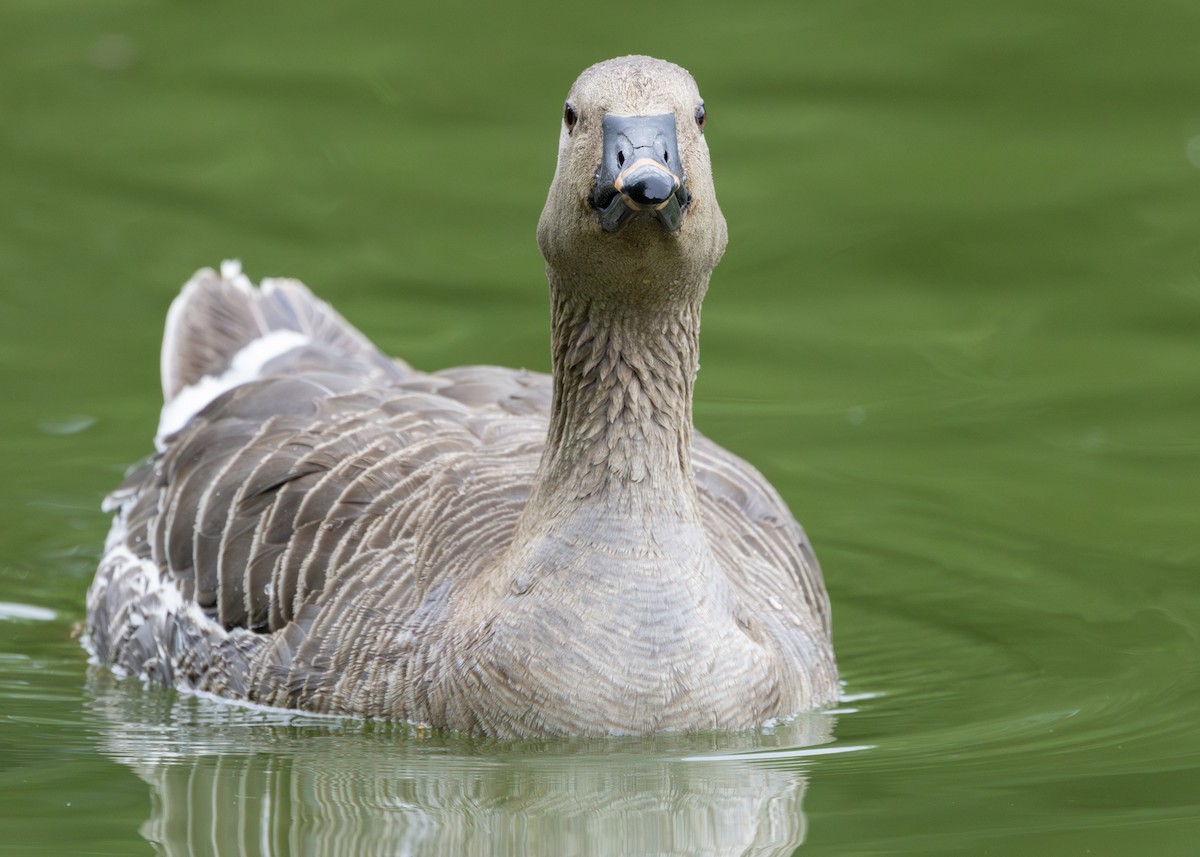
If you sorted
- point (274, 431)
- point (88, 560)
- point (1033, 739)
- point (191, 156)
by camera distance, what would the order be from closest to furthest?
point (1033, 739) < point (274, 431) < point (88, 560) < point (191, 156)

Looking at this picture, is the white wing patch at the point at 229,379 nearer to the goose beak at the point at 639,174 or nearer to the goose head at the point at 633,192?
the goose head at the point at 633,192

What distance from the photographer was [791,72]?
691 inches

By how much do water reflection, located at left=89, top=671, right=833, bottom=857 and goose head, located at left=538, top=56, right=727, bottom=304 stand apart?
1851 mm

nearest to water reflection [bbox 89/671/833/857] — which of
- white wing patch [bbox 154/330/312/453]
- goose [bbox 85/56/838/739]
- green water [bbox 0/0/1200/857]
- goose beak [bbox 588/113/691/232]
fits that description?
green water [bbox 0/0/1200/857]

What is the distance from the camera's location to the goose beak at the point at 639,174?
737 centimetres

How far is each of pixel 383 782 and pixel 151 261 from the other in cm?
835

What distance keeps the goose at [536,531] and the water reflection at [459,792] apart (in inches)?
5.4

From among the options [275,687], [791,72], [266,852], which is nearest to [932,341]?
[791,72]

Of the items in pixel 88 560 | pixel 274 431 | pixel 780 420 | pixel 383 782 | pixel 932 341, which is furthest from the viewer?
pixel 932 341

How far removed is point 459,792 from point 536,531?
1318mm

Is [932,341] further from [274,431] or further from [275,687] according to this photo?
[275,687]

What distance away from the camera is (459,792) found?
25.7 feet

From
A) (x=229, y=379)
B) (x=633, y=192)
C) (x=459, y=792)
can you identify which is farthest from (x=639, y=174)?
(x=229, y=379)

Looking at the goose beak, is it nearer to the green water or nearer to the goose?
the goose
